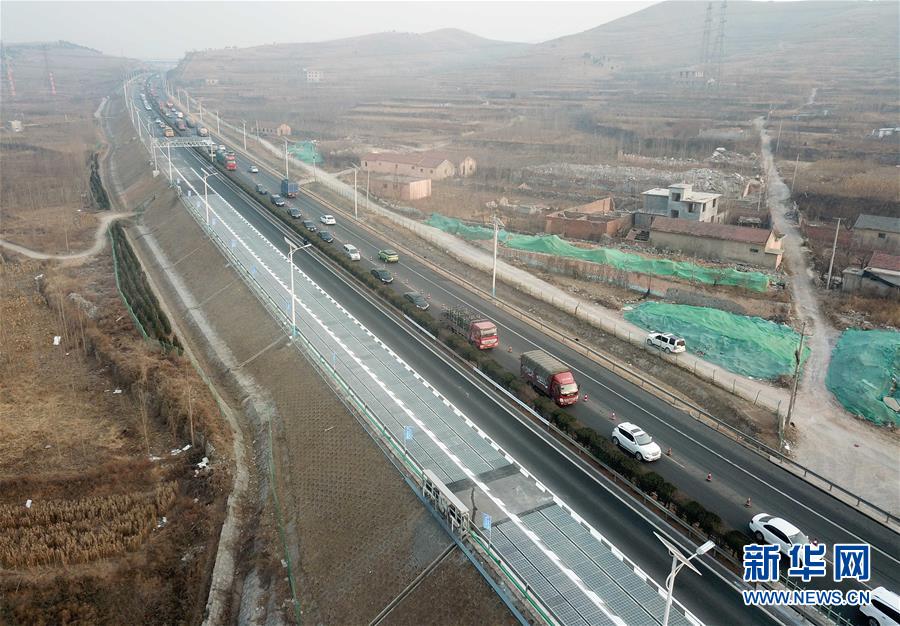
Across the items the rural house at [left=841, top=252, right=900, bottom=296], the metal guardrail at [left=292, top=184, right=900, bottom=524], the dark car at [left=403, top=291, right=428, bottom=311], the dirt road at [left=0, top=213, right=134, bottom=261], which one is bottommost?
the dirt road at [left=0, top=213, right=134, bottom=261]

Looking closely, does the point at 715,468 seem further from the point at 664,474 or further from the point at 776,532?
the point at 776,532

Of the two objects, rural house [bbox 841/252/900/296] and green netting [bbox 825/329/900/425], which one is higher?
rural house [bbox 841/252/900/296]

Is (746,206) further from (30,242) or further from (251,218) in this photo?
(30,242)

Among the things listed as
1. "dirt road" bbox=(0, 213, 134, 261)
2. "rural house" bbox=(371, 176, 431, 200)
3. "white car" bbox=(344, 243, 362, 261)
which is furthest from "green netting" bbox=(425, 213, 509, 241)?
"dirt road" bbox=(0, 213, 134, 261)

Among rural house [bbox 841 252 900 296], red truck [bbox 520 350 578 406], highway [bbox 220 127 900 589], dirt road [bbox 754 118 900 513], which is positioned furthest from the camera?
rural house [bbox 841 252 900 296]

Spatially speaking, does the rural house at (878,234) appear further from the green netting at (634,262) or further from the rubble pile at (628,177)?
the rubble pile at (628,177)

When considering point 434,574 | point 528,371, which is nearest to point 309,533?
point 434,574

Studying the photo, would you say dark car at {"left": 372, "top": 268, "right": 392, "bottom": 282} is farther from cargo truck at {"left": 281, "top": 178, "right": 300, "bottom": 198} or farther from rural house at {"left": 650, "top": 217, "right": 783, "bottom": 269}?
cargo truck at {"left": 281, "top": 178, "right": 300, "bottom": 198}
